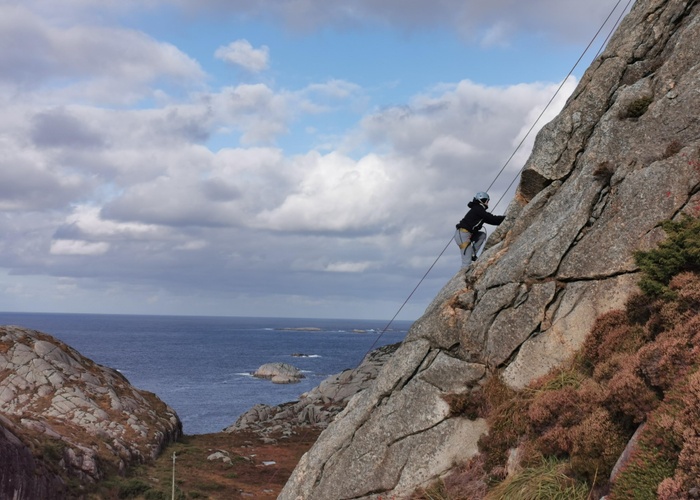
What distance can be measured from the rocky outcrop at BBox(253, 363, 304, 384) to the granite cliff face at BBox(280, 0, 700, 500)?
104 metres

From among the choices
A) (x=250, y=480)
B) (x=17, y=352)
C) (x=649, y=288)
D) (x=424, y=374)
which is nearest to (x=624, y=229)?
(x=649, y=288)

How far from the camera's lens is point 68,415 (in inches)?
1583

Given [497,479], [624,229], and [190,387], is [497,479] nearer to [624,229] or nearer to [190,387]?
[624,229]

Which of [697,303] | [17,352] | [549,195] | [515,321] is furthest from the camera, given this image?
[17,352]

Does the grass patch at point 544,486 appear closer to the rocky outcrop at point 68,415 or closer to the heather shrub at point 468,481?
the heather shrub at point 468,481

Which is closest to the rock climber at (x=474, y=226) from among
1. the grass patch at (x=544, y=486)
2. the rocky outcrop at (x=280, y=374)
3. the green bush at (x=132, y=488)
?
the grass patch at (x=544, y=486)

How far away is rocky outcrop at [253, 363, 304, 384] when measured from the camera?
120 meters

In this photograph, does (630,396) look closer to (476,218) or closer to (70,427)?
(476,218)

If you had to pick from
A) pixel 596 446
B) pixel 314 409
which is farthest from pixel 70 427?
pixel 596 446

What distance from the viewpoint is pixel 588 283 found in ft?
47.4

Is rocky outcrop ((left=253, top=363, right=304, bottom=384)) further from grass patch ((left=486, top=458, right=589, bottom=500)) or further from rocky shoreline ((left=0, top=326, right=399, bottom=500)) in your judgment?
grass patch ((left=486, top=458, right=589, bottom=500))

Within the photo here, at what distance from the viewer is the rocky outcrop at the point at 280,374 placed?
11950 centimetres

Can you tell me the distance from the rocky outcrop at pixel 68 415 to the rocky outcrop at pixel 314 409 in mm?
13959

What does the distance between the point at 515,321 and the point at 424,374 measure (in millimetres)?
2921
